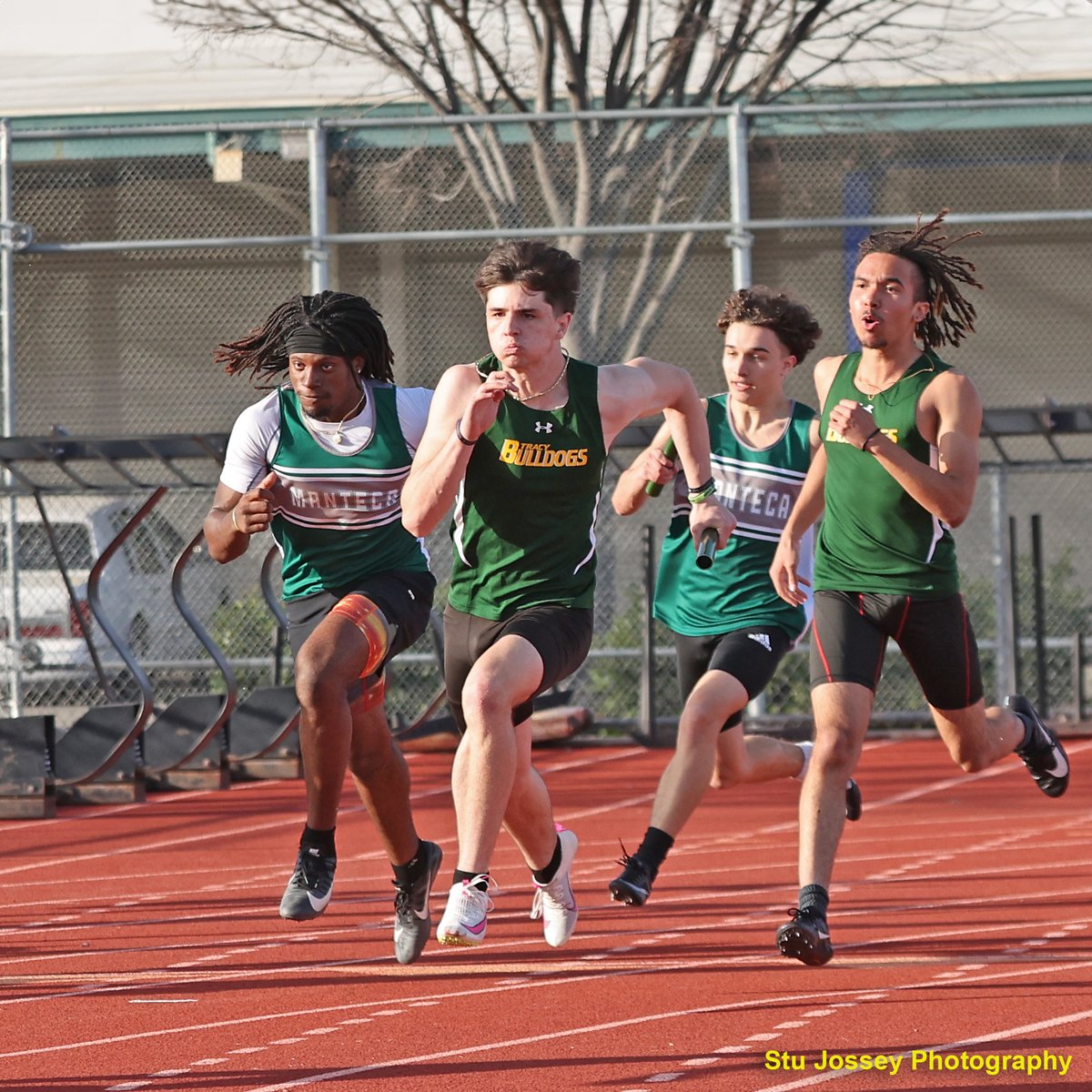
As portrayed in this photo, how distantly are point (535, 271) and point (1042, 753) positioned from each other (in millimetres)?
2980

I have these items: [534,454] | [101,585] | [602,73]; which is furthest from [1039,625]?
[534,454]

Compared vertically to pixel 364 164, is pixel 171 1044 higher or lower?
lower

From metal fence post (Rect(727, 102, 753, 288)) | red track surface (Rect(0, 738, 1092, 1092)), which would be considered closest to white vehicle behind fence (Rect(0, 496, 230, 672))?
red track surface (Rect(0, 738, 1092, 1092))

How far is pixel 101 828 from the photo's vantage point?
10.2 metres

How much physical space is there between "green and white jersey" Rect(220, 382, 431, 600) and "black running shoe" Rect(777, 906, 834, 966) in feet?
5.50

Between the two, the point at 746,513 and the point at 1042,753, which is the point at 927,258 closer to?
the point at 746,513

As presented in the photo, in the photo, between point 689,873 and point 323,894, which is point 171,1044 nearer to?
point 323,894

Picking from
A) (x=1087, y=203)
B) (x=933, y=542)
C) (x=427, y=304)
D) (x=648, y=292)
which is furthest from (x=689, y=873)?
(x=1087, y=203)

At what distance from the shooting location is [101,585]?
1459 cm

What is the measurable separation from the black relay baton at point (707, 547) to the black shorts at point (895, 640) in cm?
Result: 38

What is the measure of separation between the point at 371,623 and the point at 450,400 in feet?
2.48

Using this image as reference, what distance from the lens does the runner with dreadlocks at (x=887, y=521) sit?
563cm

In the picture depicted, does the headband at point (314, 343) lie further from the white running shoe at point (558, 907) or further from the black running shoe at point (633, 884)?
the black running shoe at point (633, 884)

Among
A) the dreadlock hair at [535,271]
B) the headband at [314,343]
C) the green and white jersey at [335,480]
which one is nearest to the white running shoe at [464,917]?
the green and white jersey at [335,480]
